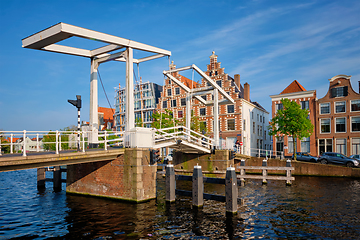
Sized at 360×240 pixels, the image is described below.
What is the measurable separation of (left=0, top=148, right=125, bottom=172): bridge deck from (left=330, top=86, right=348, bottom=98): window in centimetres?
3029

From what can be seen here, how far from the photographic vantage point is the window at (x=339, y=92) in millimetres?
33388

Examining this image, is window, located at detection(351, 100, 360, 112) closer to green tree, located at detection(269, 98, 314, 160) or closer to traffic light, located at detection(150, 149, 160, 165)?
green tree, located at detection(269, 98, 314, 160)

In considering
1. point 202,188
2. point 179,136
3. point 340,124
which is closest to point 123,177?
point 202,188

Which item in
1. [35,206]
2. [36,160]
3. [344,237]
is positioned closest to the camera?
[344,237]

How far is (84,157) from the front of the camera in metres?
12.9

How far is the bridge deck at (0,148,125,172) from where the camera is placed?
401 inches

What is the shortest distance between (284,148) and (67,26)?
3143 cm

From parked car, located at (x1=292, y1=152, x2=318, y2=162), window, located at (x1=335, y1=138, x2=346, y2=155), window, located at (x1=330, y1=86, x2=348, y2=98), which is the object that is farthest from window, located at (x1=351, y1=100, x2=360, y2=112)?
parked car, located at (x1=292, y1=152, x2=318, y2=162)

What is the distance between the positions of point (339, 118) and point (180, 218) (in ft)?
98.4

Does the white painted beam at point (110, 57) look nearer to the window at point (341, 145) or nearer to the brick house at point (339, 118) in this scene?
the brick house at point (339, 118)

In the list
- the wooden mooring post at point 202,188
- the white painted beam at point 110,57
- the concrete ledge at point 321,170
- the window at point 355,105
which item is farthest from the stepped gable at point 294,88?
the white painted beam at point 110,57

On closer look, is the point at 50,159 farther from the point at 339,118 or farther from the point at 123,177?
the point at 339,118

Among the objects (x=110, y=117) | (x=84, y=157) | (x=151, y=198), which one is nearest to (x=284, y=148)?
(x=151, y=198)

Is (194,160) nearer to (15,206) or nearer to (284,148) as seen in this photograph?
(15,206)
